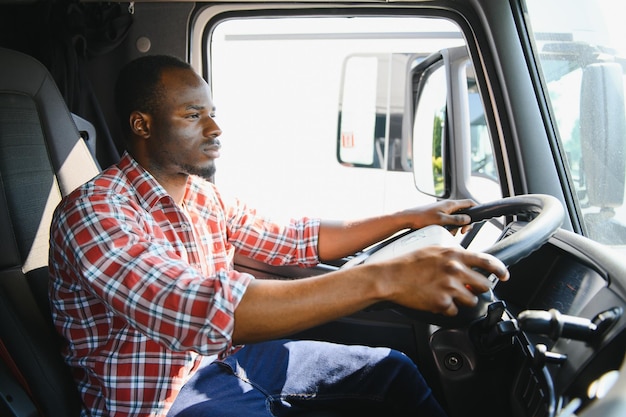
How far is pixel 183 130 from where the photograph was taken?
1714mm

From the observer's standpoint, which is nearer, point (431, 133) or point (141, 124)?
point (141, 124)

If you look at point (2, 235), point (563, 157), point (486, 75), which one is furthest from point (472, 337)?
point (2, 235)

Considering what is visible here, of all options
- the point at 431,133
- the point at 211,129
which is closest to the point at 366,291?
the point at 211,129

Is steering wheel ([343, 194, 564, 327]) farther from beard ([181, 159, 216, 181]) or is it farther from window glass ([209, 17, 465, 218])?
window glass ([209, 17, 465, 218])

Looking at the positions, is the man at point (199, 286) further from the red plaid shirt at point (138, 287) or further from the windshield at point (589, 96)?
the windshield at point (589, 96)

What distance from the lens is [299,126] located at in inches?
187

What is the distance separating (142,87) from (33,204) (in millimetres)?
447

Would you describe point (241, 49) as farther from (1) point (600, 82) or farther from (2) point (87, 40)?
(1) point (600, 82)

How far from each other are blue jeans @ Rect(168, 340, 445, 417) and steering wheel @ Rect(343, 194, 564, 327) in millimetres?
370

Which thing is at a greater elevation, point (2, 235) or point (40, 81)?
point (40, 81)

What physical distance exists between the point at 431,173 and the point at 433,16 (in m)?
0.84

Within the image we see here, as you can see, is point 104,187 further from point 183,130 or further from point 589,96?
point 589,96

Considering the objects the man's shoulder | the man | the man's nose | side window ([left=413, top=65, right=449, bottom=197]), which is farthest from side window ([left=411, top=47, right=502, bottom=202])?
the man's shoulder

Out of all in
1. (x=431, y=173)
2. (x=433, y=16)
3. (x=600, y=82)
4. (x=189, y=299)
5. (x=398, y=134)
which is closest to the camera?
Answer: (x=189, y=299)
